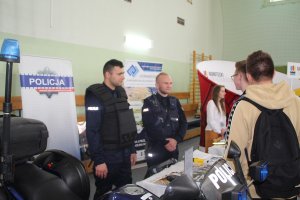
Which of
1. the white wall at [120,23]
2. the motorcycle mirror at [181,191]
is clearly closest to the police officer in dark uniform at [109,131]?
the white wall at [120,23]

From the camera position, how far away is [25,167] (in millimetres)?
1647

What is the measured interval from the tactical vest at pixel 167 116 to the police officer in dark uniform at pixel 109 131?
0.37 meters

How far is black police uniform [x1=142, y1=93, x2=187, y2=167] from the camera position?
3074 mm

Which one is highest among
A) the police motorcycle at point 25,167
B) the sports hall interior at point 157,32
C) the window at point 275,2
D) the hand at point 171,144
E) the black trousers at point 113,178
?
the window at point 275,2

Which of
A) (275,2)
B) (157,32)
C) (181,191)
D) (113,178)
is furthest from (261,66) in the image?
(275,2)

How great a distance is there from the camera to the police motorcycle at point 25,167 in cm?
127

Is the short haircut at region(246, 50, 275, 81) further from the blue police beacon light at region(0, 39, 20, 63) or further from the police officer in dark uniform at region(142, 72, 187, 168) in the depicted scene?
the police officer in dark uniform at region(142, 72, 187, 168)

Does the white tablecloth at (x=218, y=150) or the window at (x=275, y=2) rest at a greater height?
the window at (x=275, y=2)

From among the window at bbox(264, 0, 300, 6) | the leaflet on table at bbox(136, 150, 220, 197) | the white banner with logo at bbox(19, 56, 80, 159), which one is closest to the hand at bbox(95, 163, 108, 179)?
the leaflet on table at bbox(136, 150, 220, 197)

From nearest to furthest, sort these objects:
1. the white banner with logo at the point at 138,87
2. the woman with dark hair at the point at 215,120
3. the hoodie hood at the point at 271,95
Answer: the hoodie hood at the point at 271,95 → the woman with dark hair at the point at 215,120 → the white banner with logo at the point at 138,87

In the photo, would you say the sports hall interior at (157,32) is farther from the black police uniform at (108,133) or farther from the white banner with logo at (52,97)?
the black police uniform at (108,133)

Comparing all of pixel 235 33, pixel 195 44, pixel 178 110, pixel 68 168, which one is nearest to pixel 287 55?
pixel 235 33

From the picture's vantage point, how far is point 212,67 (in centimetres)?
631

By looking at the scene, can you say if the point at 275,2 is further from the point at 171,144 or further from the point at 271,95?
the point at 271,95
